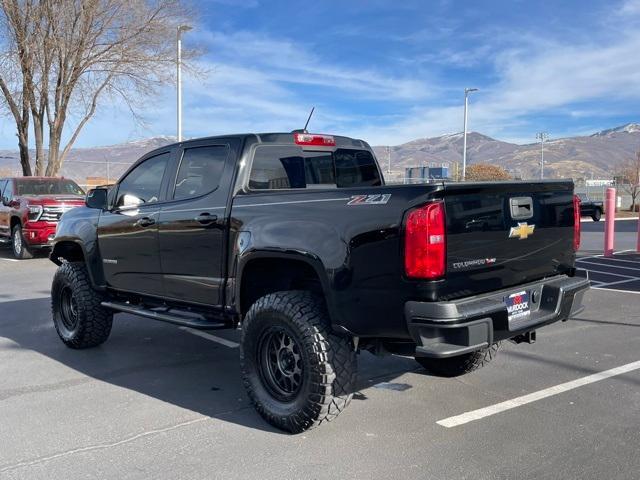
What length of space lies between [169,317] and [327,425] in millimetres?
1641

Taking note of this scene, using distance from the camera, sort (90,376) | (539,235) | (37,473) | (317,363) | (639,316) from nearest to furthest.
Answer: (37,473), (317,363), (539,235), (90,376), (639,316)

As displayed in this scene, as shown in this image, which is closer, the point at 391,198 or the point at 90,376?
the point at 391,198

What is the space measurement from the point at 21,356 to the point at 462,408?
413cm

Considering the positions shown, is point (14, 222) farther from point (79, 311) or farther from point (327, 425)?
point (327, 425)

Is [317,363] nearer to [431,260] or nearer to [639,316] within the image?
[431,260]

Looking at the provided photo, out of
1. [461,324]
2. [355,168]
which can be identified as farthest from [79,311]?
[461,324]

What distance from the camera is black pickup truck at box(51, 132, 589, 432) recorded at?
3.57 meters

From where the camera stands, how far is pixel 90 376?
5309mm

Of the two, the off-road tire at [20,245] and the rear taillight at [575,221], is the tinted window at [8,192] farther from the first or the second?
the rear taillight at [575,221]

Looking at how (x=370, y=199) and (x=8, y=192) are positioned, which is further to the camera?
(x=8, y=192)

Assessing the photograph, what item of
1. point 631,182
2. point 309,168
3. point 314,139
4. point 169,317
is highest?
point 631,182

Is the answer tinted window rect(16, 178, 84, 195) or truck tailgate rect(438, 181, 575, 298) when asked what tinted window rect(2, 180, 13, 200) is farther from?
truck tailgate rect(438, 181, 575, 298)

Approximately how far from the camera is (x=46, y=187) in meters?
14.5

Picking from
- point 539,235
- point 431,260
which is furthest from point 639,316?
point 431,260
